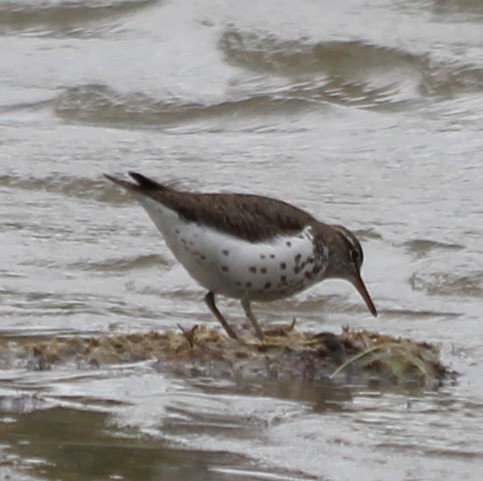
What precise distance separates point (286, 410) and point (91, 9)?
7.99 meters

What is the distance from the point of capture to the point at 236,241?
6.48 metres

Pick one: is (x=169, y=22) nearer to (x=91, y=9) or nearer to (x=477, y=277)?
(x=91, y=9)

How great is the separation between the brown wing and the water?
68 cm

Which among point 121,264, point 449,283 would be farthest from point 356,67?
point 449,283

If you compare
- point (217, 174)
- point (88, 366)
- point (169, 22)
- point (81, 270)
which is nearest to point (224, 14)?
point (169, 22)

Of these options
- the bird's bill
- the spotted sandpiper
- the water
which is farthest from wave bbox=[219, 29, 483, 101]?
the spotted sandpiper

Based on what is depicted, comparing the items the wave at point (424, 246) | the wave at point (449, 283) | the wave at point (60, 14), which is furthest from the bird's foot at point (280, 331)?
the wave at point (60, 14)

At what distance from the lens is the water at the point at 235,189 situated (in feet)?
16.4

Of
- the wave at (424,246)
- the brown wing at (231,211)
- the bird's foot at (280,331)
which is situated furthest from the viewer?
the wave at (424,246)

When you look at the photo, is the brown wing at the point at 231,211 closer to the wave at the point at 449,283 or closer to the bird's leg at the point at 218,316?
the bird's leg at the point at 218,316

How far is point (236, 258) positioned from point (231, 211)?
189 millimetres

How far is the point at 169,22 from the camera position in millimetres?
12438

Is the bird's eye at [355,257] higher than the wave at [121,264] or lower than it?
higher

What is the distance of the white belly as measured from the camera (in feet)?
21.0
